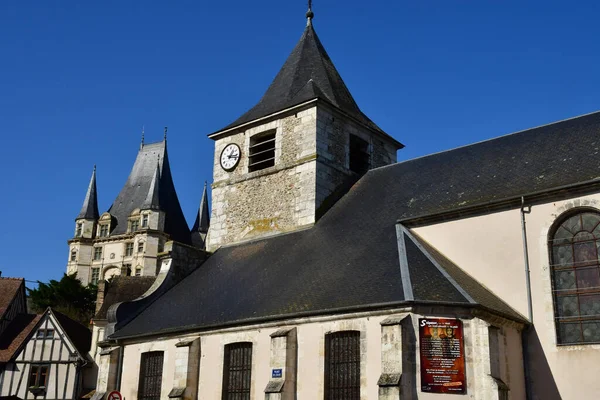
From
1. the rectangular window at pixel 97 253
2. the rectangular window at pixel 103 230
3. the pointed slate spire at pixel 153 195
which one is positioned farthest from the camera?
the rectangular window at pixel 103 230

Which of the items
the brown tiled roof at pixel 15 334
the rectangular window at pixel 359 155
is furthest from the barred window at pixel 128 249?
the rectangular window at pixel 359 155

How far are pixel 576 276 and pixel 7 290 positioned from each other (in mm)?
25409

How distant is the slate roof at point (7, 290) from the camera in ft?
95.1

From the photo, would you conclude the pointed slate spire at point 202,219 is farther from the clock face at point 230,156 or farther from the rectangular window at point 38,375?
the clock face at point 230,156

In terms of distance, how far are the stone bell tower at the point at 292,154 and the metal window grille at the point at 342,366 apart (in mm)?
5702

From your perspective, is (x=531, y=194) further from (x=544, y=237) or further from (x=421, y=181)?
(x=421, y=181)

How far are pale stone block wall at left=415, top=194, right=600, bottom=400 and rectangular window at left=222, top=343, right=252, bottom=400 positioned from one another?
4693mm

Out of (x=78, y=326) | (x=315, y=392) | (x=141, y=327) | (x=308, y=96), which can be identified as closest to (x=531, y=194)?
(x=315, y=392)

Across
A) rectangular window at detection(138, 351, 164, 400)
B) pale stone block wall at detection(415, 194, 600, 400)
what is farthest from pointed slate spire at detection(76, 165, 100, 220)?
pale stone block wall at detection(415, 194, 600, 400)

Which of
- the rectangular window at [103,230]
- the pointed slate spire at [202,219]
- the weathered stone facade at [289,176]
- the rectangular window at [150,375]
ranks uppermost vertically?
the pointed slate spire at [202,219]

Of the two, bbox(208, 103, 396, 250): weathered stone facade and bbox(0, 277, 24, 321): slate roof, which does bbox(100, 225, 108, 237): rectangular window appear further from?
bbox(208, 103, 396, 250): weathered stone facade

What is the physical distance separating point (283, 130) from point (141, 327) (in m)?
7.08

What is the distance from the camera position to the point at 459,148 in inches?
685

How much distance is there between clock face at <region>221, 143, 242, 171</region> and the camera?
21.0 m
